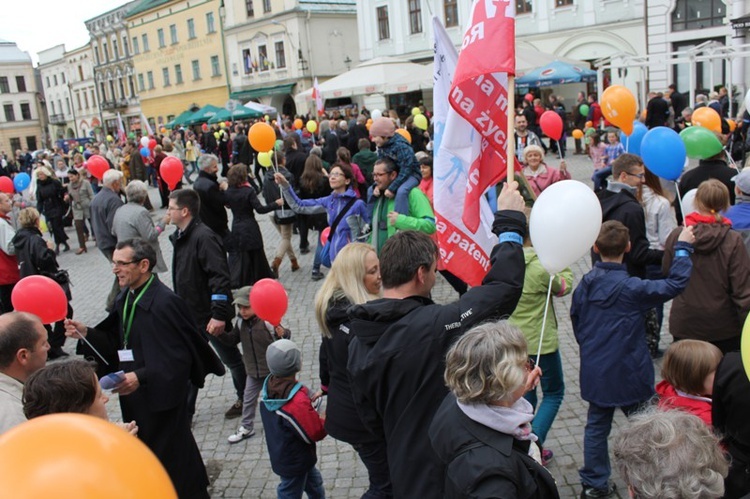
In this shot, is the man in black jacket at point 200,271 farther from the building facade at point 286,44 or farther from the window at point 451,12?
the building facade at point 286,44

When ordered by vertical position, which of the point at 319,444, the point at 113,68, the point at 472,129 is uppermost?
the point at 113,68

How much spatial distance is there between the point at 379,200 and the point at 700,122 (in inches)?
187

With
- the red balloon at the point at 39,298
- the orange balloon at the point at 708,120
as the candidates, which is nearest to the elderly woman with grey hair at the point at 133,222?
the red balloon at the point at 39,298

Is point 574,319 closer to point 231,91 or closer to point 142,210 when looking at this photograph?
point 142,210

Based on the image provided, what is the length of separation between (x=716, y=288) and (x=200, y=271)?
380 cm

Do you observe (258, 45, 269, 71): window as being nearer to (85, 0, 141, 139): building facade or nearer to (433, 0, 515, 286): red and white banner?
(85, 0, 141, 139): building facade

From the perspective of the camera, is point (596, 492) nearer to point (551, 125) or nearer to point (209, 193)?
point (209, 193)

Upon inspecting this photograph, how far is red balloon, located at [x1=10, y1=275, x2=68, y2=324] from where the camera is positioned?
420 centimetres

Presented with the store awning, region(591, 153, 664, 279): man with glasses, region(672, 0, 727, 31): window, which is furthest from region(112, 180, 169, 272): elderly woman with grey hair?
the store awning

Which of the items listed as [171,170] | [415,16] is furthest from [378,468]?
[415,16]

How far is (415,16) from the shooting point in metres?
35.0

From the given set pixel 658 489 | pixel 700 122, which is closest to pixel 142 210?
pixel 658 489

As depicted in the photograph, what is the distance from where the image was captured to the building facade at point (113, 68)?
199 feet

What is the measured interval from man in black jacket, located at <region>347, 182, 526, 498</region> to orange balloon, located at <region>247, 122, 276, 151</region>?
6478 mm
